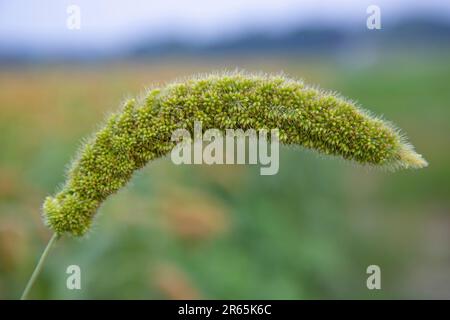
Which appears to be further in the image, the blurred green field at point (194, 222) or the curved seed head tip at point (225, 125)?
the blurred green field at point (194, 222)

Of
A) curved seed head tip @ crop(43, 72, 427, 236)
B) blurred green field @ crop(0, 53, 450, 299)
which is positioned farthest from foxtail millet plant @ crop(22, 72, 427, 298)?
blurred green field @ crop(0, 53, 450, 299)

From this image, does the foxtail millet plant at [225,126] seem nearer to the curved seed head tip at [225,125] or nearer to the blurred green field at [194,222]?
the curved seed head tip at [225,125]

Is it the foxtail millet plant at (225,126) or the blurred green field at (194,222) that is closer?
the foxtail millet plant at (225,126)

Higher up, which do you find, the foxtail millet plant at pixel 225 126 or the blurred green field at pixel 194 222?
the blurred green field at pixel 194 222

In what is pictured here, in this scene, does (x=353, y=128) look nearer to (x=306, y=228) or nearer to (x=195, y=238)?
(x=195, y=238)

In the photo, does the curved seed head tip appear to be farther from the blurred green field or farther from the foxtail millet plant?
the blurred green field

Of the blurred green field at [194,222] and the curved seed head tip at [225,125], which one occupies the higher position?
the blurred green field at [194,222]

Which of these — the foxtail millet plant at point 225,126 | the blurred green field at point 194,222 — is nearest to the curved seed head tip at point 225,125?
the foxtail millet plant at point 225,126
